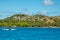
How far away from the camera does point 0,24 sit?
153 metres

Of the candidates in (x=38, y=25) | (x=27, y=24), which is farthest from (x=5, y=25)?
(x=38, y=25)

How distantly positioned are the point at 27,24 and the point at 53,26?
993 inches

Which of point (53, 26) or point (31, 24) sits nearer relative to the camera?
point (31, 24)

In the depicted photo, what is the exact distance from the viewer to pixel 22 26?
15662 centimetres

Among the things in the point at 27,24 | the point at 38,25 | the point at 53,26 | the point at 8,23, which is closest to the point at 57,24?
the point at 53,26

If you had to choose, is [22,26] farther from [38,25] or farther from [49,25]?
[49,25]

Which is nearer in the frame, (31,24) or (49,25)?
(31,24)

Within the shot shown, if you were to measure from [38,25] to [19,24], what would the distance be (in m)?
14.6

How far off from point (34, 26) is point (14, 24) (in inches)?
704

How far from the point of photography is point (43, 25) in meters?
164

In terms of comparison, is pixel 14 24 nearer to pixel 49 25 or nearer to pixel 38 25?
pixel 38 25

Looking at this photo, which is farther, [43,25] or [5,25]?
[43,25]

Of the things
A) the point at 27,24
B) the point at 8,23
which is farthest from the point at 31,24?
the point at 8,23

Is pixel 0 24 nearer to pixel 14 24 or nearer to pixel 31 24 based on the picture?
pixel 14 24
